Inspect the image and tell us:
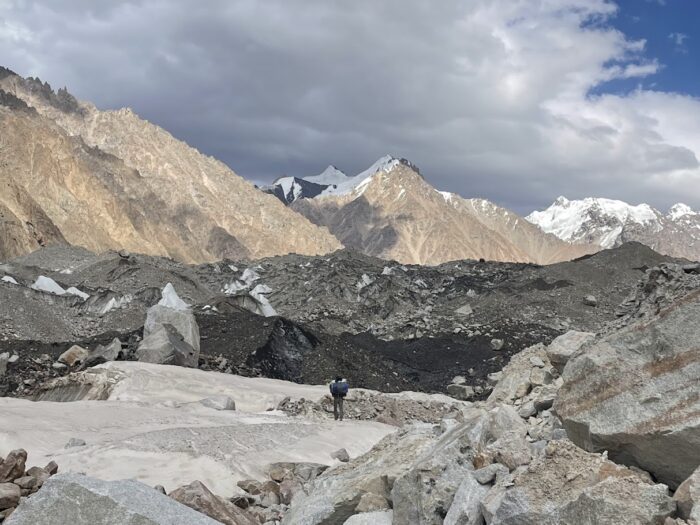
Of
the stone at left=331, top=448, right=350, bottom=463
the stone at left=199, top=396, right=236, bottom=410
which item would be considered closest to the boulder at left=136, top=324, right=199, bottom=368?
the stone at left=199, top=396, right=236, bottom=410

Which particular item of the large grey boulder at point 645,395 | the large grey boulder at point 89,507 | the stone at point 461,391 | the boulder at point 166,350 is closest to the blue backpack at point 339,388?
the boulder at point 166,350

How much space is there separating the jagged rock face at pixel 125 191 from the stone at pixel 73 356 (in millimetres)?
38906

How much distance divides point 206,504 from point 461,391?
53.7 feet

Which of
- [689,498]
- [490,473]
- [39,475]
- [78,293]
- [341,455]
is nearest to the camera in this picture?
[689,498]

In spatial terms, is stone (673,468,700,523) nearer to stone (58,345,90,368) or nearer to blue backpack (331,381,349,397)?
blue backpack (331,381,349,397)

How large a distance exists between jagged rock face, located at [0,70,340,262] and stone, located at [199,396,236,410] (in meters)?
46.1

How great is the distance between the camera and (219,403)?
15.9 m

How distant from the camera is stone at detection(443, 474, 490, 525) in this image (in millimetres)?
5551

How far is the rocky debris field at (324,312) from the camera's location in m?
22.8

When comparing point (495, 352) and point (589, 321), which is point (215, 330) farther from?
point (589, 321)

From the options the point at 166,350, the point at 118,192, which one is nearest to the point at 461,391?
the point at 166,350

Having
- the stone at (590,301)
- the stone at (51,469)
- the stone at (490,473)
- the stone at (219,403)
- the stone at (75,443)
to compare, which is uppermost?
the stone at (590,301)

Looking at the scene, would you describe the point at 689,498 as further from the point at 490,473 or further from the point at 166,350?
the point at 166,350

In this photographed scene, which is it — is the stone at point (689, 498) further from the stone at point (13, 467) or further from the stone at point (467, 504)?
the stone at point (13, 467)
